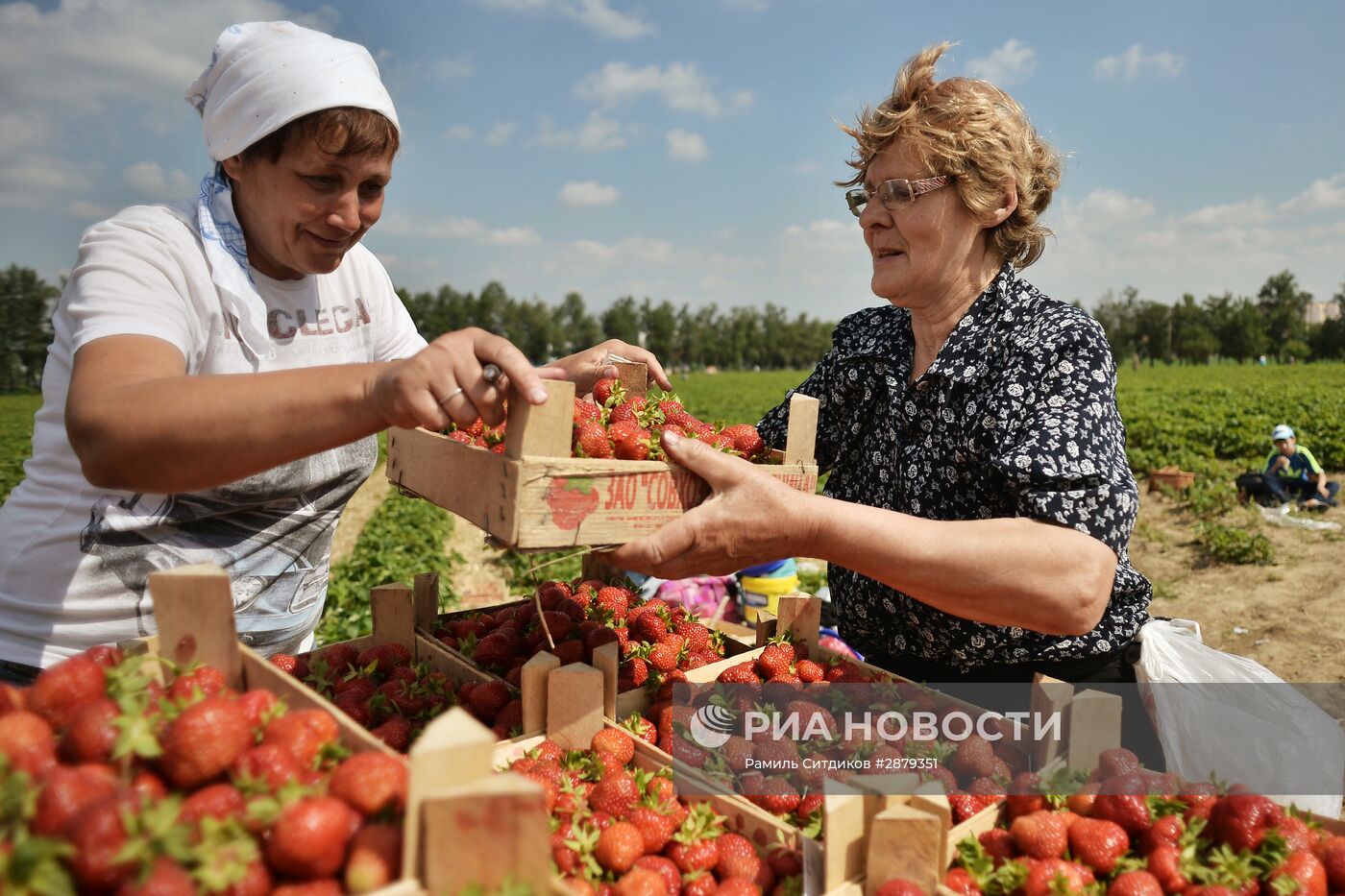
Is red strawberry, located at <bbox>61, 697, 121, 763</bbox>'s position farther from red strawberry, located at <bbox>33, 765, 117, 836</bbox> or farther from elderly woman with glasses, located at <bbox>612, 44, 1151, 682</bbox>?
elderly woman with glasses, located at <bbox>612, 44, 1151, 682</bbox>

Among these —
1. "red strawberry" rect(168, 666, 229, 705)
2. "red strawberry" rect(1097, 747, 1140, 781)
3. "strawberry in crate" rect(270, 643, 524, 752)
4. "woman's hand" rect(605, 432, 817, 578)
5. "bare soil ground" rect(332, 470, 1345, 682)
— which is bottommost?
"bare soil ground" rect(332, 470, 1345, 682)

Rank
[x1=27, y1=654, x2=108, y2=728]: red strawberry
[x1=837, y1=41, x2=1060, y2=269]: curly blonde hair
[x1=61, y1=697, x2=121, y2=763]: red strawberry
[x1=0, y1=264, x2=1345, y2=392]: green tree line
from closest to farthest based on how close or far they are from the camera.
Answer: [x1=61, y1=697, x2=121, y2=763]: red strawberry, [x1=27, y1=654, x2=108, y2=728]: red strawberry, [x1=837, y1=41, x2=1060, y2=269]: curly blonde hair, [x1=0, y1=264, x2=1345, y2=392]: green tree line

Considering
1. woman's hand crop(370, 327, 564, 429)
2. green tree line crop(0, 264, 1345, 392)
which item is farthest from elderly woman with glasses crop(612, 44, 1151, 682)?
green tree line crop(0, 264, 1345, 392)

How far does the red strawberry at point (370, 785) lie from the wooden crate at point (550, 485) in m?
0.59

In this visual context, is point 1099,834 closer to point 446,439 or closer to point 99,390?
point 446,439

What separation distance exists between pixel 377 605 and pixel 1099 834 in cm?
225

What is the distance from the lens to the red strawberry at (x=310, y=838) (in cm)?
124

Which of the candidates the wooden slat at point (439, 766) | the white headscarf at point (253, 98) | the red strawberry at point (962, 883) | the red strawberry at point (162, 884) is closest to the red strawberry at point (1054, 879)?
the red strawberry at point (962, 883)

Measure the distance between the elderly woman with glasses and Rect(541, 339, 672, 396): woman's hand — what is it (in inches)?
22.3

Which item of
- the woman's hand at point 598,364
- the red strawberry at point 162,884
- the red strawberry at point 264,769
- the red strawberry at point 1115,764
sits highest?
the woman's hand at point 598,364

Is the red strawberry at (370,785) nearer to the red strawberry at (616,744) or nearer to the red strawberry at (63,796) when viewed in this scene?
the red strawberry at (63,796)

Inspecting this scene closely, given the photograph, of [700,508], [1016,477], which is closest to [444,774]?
[700,508]

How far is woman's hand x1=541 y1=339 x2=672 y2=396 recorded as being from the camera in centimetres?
298

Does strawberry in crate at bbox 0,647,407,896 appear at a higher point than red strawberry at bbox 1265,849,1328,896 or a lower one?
higher
